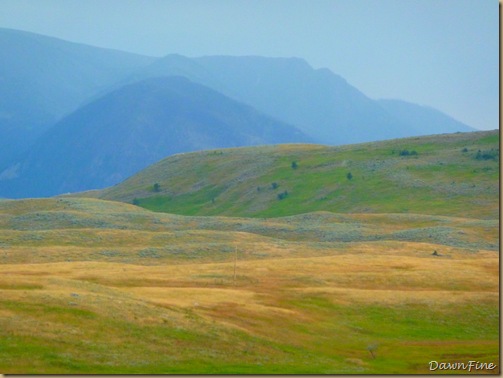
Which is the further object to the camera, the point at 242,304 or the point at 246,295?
the point at 246,295

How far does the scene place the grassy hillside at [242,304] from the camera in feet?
166

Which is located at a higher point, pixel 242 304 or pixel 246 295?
pixel 246 295

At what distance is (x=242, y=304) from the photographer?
2613 inches

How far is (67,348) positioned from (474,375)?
22.8 m

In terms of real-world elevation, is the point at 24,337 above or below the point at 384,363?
above

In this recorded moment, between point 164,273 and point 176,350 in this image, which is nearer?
point 176,350

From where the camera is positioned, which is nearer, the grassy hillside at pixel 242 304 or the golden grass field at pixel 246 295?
the grassy hillside at pixel 242 304

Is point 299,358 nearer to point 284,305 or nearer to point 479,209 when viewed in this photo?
point 284,305

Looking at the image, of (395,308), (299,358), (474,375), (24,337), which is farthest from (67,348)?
(395,308)

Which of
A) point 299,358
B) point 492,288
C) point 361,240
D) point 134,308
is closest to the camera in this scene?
point 299,358

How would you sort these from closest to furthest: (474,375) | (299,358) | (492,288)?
(474,375), (299,358), (492,288)

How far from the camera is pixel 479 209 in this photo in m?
166

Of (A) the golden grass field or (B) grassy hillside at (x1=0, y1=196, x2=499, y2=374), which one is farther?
(A) the golden grass field

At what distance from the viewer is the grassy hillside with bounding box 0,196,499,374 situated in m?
50.6
